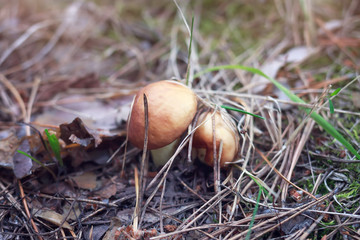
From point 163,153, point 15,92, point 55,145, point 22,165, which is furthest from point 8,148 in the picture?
point 163,153

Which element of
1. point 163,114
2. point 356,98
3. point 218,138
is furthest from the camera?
point 356,98

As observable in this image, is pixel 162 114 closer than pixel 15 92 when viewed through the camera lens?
Yes

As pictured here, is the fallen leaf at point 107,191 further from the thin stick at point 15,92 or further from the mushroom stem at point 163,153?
the thin stick at point 15,92

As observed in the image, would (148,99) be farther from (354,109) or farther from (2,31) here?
(2,31)

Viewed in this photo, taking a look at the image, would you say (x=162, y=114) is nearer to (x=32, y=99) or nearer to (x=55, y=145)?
(x=55, y=145)

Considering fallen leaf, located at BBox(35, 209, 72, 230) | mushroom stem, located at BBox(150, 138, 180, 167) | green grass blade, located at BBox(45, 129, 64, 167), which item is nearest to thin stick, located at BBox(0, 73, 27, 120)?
green grass blade, located at BBox(45, 129, 64, 167)

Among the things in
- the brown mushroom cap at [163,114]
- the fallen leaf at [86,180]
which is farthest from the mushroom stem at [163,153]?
the fallen leaf at [86,180]

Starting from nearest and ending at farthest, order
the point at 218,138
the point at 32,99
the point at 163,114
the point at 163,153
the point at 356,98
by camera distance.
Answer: the point at 163,114 → the point at 218,138 → the point at 163,153 → the point at 356,98 → the point at 32,99
